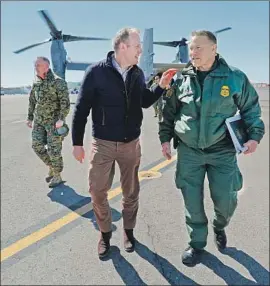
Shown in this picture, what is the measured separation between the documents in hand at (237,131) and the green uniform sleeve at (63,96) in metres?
2.54

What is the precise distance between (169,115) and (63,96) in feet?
6.67

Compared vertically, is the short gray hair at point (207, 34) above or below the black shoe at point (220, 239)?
above

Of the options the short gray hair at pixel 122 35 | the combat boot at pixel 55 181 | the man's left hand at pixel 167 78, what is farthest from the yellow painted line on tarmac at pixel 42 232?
the short gray hair at pixel 122 35

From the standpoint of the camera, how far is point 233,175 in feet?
8.48

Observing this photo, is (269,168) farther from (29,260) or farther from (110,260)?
(29,260)

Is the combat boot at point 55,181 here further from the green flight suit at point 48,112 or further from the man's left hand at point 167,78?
the man's left hand at point 167,78

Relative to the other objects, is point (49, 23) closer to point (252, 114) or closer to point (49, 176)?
point (49, 176)

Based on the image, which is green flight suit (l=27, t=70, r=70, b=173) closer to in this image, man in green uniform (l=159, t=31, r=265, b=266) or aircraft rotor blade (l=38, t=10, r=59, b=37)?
man in green uniform (l=159, t=31, r=265, b=266)

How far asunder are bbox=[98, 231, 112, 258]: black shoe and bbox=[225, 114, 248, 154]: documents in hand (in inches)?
56.3

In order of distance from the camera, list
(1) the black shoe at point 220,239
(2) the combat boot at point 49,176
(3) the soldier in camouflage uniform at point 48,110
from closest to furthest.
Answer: (1) the black shoe at point 220,239 → (3) the soldier in camouflage uniform at point 48,110 → (2) the combat boot at point 49,176

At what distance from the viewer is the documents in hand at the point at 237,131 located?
2.47 metres

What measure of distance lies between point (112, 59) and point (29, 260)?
6.28 feet

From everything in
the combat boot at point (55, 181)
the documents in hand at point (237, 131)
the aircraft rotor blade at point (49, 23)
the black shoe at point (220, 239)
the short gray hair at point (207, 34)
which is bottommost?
the black shoe at point (220, 239)

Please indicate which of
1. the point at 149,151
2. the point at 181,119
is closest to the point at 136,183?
the point at 181,119
